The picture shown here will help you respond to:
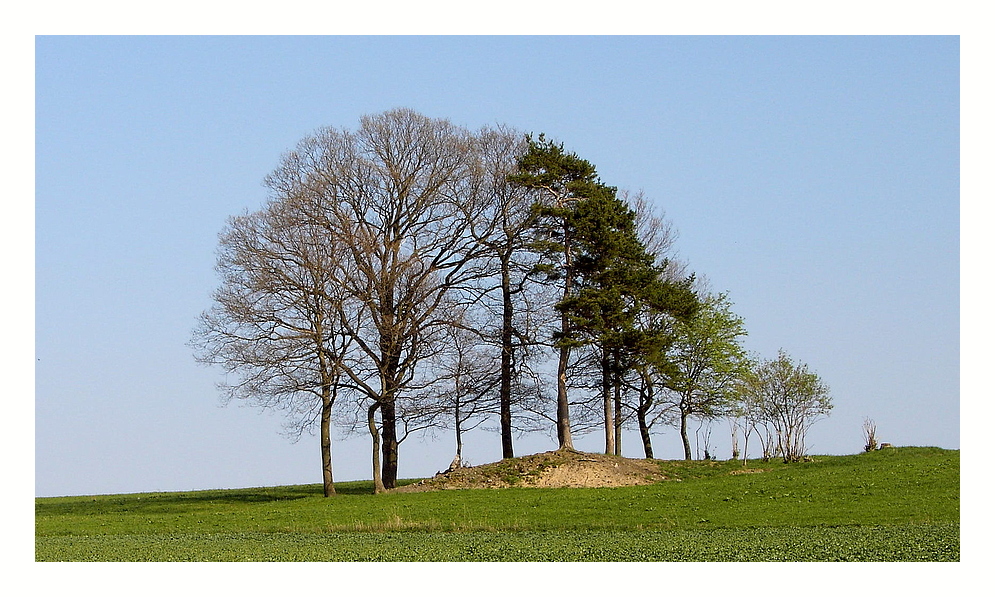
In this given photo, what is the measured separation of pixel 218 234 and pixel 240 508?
28.7 ft

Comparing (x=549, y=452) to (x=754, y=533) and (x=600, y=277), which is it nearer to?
(x=600, y=277)

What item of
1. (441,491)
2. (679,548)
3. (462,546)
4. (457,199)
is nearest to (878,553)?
(679,548)

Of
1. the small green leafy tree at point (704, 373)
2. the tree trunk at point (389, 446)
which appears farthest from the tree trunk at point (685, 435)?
the tree trunk at point (389, 446)

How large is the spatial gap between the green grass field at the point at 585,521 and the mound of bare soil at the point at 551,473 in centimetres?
130

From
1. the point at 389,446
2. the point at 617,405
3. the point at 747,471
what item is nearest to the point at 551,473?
the point at 389,446

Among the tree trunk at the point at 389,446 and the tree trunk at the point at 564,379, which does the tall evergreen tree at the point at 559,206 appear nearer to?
the tree trunk at the point at 564,379

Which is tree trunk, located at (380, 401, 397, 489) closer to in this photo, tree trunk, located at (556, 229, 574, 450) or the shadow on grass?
the shadow on grass

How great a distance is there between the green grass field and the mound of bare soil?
4.25 ft

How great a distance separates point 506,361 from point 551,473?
5.00 m

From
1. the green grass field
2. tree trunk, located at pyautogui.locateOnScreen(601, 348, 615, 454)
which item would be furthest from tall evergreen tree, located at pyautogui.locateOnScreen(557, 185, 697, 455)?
the green grass field

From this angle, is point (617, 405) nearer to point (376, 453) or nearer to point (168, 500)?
point (376, 453)

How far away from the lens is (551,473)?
3303cm

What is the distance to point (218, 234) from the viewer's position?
34.0m

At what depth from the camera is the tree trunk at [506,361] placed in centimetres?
3650
